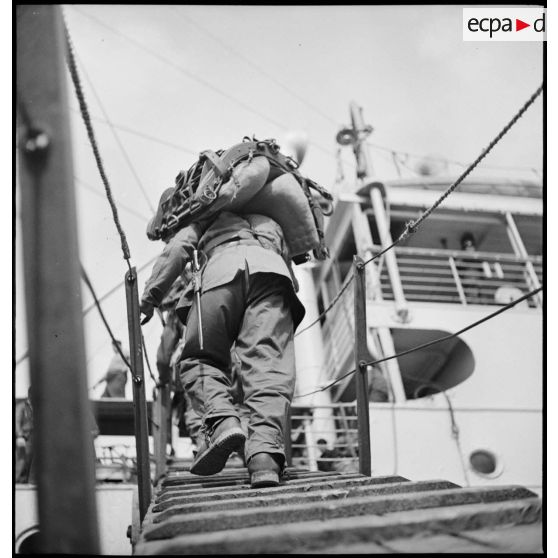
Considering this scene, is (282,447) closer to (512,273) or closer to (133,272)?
(133,272)

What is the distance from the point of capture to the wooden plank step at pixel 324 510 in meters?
1.14

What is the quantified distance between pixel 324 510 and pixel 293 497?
23cm

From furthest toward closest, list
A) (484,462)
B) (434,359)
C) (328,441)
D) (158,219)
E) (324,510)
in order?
(434,359)
(328,441)
(484,462)
(158,219)
(324,510)

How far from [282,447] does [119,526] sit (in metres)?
2.63

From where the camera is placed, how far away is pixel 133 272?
182 centimetres

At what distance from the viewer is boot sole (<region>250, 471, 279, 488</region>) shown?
5.39ft

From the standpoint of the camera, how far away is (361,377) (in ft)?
6.72

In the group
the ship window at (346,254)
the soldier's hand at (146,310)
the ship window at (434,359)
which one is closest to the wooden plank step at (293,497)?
the soldier's hand at (146,310)

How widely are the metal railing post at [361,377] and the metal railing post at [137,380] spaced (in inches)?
25.2

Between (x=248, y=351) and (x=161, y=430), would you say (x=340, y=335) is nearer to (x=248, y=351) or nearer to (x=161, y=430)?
(x=161, y=430)

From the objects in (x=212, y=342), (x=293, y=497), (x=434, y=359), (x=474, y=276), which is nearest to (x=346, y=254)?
(x=474, y=276)

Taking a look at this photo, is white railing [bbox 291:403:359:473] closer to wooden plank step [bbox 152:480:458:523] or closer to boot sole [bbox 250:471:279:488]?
boot sole [bbox 250:471:279:488]

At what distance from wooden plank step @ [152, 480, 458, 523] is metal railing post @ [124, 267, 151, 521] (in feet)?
0.77

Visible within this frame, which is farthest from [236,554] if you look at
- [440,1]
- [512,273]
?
[512,273]
